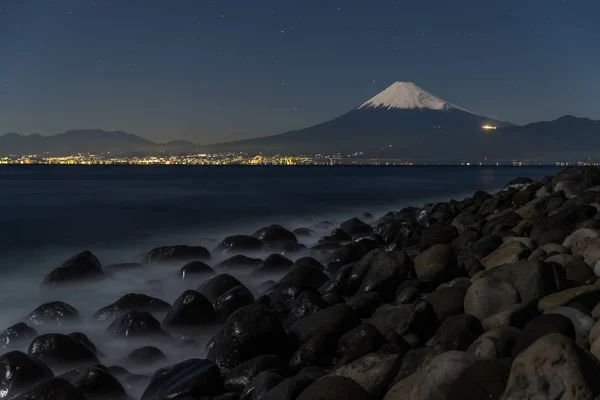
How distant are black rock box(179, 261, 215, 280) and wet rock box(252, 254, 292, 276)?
1.16 m

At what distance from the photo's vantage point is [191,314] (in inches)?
340

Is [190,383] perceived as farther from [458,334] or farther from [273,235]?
[273,235]

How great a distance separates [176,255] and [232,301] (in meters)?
6.01

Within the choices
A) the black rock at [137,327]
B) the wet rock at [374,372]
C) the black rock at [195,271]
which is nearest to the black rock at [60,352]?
the black rock at [137,327]

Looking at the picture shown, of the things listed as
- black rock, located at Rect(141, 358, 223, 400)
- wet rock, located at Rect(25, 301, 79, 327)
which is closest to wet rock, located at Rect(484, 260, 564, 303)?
black rock, located at Rect(141, 358, 223, 400)

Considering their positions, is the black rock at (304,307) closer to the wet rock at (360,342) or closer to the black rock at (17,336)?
the wet rock at (360,342)

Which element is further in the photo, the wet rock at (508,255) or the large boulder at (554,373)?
the wet rock at (508,255)

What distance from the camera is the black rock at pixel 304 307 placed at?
7.57 meters

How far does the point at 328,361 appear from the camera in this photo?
6211mm

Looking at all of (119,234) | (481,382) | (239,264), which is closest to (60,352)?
(481,382)

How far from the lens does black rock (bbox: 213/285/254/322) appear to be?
8938 millimetres

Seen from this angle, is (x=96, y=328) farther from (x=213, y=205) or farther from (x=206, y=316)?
(x=213, y=205)

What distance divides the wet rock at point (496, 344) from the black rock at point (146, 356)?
13.8 feet

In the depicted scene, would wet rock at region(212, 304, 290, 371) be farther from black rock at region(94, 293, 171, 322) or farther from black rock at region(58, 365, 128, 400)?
black rock at region(94, 293, 171, 322)
